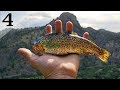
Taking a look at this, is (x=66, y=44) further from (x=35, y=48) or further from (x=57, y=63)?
(x=35, y=48)

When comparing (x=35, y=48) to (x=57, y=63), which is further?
(x=35, y=48)

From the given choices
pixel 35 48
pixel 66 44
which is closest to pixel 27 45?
pixel 35 48

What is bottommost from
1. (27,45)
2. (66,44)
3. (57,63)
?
(27,45)

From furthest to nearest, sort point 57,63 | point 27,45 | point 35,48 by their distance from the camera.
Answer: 1. point 27,45
2. point 35,48
3. point 57,63

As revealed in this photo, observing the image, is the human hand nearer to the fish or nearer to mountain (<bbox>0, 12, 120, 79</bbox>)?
the fish

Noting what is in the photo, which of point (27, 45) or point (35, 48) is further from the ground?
point (35, 48)

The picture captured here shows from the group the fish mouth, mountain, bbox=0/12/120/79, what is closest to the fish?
the fish mouth

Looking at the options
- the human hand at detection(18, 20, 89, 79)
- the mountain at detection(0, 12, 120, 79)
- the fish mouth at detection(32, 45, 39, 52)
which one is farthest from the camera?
the mountain at detection(0, 12, 120, 79)
